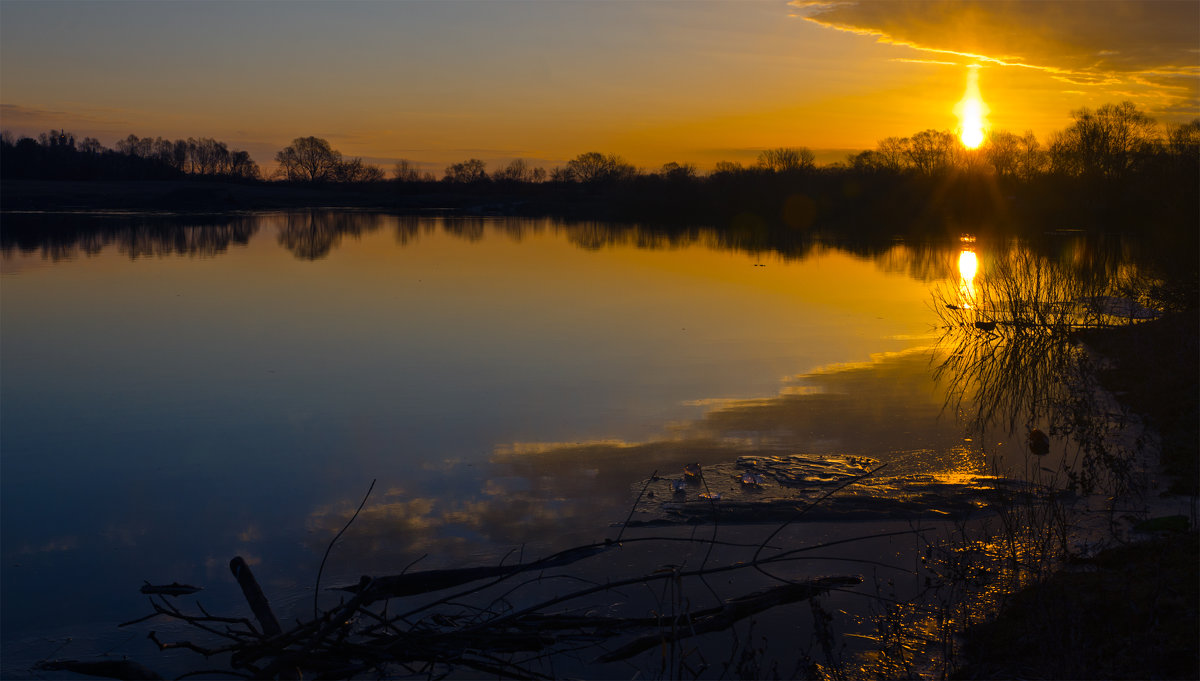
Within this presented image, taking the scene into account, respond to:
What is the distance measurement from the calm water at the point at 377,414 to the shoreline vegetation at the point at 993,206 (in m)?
2.53

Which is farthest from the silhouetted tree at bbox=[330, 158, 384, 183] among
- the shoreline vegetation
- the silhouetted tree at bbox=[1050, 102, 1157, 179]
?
the silhouetted tree at bbox=[1050, 102, 1157, 179]

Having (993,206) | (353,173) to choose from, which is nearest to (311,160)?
(353,173)

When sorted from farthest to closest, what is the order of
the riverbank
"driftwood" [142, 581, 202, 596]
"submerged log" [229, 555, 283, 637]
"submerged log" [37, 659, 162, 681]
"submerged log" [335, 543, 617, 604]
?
"driftwood" [142, 581, 202, 596]
"submerged log" [335, 543, 617, 604]
"submerged log" [229, 555, 283, 637]
"submerged log" [37, 659, 162, 681]
the riverbank

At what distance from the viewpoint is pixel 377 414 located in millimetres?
8750

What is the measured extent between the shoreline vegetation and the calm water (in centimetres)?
253

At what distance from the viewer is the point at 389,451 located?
7.55 m

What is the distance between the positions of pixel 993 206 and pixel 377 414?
55.6 metres

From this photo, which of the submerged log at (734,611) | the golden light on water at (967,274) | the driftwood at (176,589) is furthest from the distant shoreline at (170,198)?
the submerged log at (734,611)

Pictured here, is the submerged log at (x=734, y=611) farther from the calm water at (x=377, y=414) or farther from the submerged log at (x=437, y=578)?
the calm water at (x=377, y=414)

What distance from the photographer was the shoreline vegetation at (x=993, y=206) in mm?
4160

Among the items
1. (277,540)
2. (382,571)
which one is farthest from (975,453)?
(277,540)

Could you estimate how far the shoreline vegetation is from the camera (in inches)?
164

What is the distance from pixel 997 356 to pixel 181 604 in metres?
11.6

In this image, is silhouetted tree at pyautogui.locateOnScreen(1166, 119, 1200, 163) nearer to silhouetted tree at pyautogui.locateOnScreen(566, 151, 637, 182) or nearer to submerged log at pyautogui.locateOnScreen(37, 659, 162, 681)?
submerged log at pyautogui.locateOnScreen(37, 659, 162, 681)
